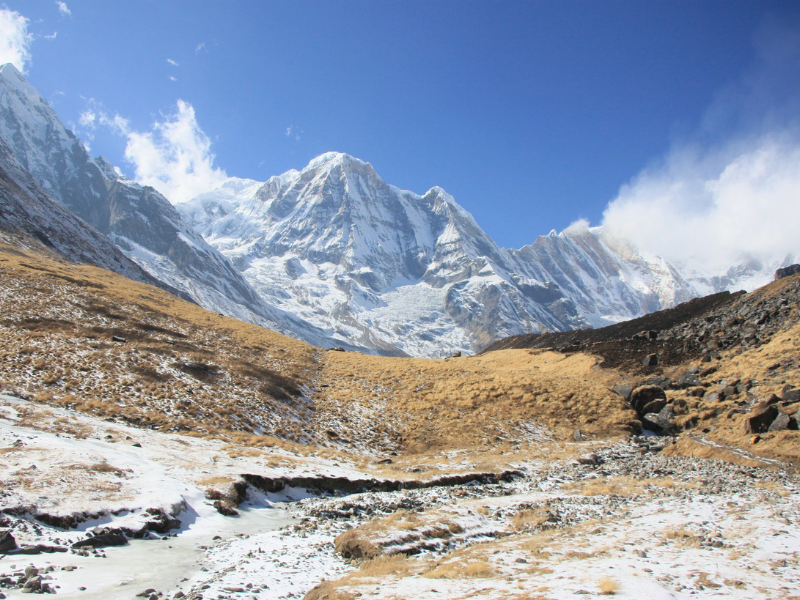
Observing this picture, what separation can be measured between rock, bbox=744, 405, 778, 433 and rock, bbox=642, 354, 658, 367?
20713mm

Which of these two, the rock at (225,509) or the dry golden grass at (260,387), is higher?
the dry golden grass at (260,387)

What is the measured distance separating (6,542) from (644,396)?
42.9 metres

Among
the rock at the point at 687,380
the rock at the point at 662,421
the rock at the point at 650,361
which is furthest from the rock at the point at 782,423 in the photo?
the rock at the point at 650,361

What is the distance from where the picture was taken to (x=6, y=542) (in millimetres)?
9414

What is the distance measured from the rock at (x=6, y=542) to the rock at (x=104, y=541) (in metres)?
1.19

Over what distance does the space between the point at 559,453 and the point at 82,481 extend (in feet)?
85.5

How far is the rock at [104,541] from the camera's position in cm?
1056

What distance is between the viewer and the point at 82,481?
1355 centimetres

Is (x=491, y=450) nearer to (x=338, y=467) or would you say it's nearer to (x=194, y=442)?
(x=338, y=467)

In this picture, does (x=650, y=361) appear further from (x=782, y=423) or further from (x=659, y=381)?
(x=782, y=423)

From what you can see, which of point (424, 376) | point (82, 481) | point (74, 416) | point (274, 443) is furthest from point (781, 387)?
point (74, 416)

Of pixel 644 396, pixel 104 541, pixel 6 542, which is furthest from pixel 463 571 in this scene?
pixel 644 396

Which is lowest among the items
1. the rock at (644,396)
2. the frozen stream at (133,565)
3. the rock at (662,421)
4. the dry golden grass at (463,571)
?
the dry golden grass at (463,571)

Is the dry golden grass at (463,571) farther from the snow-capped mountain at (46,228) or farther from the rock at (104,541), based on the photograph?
the snow-capped mountain at (46,228)
